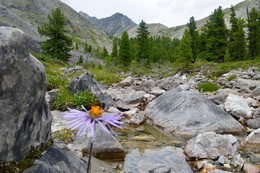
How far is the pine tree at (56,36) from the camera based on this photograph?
50688 millimetres

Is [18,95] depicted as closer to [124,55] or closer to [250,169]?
[250,169]

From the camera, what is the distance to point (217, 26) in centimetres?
5047

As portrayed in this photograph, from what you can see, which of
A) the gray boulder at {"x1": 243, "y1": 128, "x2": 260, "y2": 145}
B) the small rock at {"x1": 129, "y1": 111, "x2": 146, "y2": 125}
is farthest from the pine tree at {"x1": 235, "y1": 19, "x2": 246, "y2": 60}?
the gray boulder at {"x1": 243, "y1": 128, "x2": 260, "y2": 145}

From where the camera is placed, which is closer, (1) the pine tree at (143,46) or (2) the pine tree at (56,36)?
(2) the pine tree at (56,36)

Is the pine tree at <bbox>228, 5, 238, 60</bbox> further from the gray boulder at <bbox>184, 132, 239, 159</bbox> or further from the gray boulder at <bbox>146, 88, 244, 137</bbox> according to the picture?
the gray boulder at <bbox>184, 132, 239, 159</bbox>

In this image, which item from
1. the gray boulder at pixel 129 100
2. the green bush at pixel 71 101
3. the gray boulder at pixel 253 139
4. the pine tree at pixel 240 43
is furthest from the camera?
the pine tree at pixel 240 43

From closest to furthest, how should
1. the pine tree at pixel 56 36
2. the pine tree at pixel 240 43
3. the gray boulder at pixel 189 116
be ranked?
the gray boulder at pixel 189 116 < the pine tree at pixel 240 43 < the pine tree at pixel 56 36

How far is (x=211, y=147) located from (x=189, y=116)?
2.65m

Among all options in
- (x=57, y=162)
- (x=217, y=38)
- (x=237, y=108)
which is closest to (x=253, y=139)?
(x=237, y=108)

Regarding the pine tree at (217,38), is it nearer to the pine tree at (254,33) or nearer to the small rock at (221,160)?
the pine tree at (254,33)

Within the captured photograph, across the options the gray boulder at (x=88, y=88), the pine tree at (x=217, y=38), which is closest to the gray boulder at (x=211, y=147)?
the gray boulder at (x=88, y=88)

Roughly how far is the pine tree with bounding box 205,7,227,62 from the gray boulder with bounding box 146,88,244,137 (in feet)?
136

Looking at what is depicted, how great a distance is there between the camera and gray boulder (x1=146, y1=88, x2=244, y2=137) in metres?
9.12

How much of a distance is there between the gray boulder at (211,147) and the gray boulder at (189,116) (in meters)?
1.66
